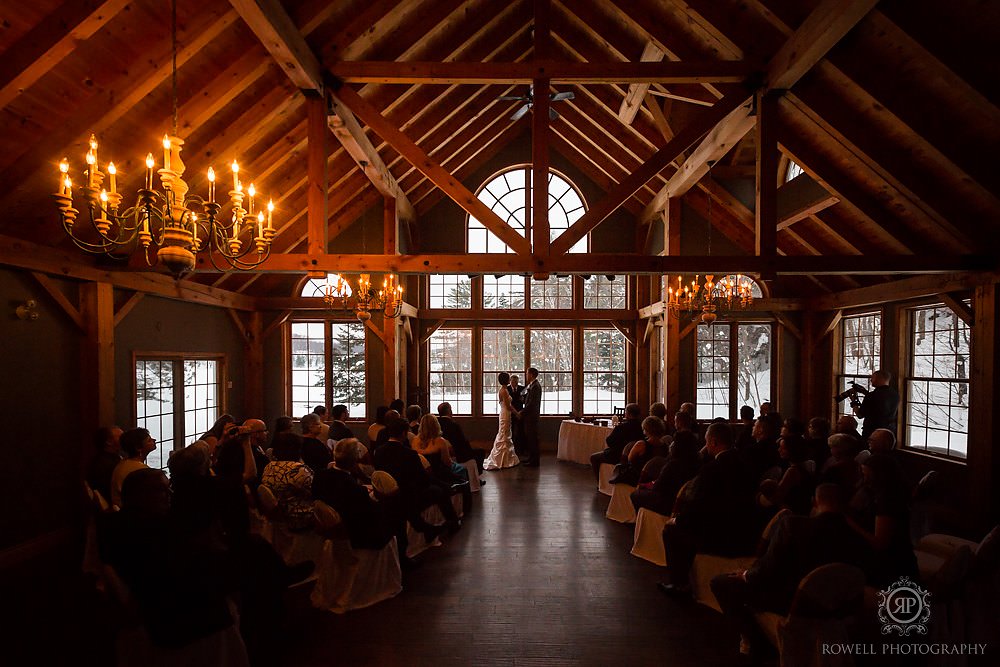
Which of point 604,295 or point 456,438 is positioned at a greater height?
point 604,295

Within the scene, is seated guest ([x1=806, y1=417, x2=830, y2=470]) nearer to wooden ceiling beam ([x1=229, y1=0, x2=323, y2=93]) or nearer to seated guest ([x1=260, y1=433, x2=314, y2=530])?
seated guest ([x1=260, y1=433, x2=314, y2=530])

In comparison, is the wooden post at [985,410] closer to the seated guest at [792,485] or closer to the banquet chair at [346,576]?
the seated guest at [792,485]

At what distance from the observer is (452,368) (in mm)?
11016

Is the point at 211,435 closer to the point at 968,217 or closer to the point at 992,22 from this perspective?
the point at 992,22

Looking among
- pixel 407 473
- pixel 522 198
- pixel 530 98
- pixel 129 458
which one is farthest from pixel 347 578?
pixel 522 198

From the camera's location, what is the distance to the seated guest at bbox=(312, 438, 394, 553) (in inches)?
144

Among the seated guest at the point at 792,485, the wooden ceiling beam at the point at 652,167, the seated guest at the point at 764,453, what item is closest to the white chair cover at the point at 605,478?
the seated guest at the point at 764,453

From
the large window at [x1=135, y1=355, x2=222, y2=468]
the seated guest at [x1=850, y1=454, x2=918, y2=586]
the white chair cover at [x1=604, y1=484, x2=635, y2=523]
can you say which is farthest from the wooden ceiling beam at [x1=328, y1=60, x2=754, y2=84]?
the large window at [x1=135, y1=355, x2=222, y2=468]

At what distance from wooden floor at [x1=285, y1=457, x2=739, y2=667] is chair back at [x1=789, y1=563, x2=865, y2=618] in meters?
0.84

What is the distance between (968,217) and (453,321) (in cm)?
817

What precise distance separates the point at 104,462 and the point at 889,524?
547cm

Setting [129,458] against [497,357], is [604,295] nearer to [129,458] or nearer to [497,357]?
[497,357]

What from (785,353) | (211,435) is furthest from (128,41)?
(785,353)

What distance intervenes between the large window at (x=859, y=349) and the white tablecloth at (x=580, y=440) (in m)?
4.34
